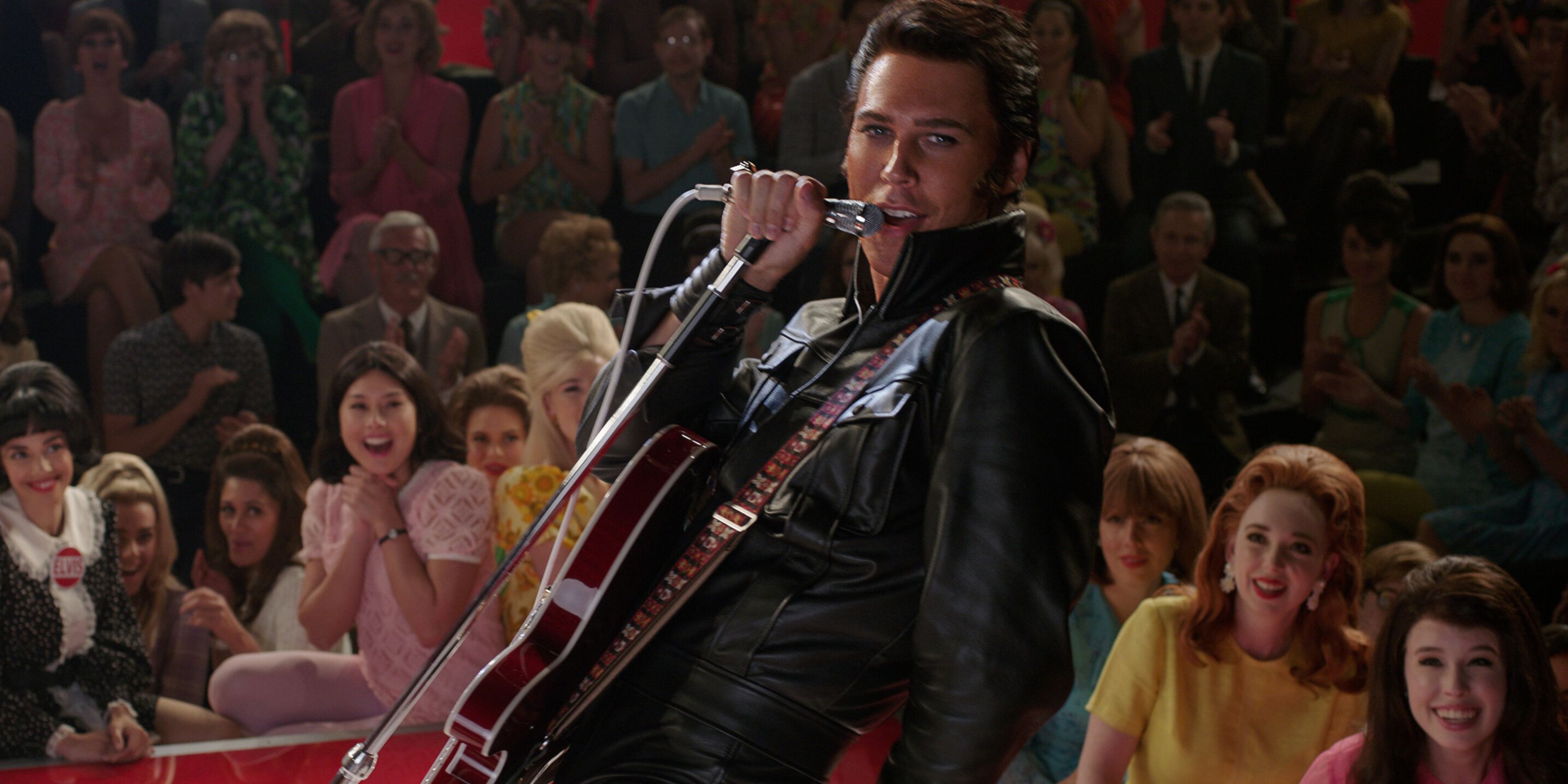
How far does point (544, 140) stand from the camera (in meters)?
5.48

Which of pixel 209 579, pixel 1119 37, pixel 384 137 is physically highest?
pixel 1119 37

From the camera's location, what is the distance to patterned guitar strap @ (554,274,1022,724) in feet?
4.85

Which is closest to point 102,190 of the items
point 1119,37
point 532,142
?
point 532,142

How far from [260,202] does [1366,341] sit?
13.3 feet

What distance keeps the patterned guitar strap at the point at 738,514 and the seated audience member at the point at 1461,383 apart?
3961 millimetres

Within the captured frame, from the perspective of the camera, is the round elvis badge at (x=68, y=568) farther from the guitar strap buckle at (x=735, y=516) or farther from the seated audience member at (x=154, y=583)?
the guitar strap buckle at (x=735, y=516)

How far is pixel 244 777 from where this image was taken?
306cm

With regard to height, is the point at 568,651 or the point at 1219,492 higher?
the point at 568,651

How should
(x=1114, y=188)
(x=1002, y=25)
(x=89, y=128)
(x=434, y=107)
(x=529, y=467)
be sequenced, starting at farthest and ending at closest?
(x=1114, y=188) < (x=434, y=107) < (x=89, y=128) < (x=529, y=467) < (x=1002, y=25)

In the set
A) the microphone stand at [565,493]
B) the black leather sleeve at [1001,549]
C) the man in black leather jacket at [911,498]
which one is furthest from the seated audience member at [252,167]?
the black leather sleeve at [1001,549]

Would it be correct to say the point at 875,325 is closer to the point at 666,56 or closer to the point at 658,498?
the point at 658,498

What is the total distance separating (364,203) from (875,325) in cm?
418

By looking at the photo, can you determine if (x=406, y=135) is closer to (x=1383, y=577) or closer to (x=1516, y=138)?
(x=1383, y=577)

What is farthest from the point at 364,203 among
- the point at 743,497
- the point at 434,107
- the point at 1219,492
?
the point at 743,497
